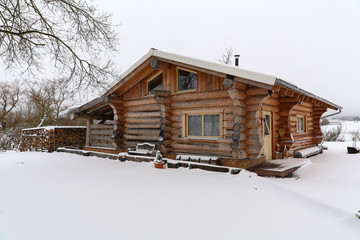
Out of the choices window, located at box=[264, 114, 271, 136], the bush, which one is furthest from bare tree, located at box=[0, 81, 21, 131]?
the bush

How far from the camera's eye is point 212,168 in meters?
7.27

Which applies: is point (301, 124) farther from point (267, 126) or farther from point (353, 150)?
point (267, 126)

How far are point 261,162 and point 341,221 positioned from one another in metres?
4.16

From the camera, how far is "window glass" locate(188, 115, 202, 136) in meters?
8.73

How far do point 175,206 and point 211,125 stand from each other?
4367 millimetres

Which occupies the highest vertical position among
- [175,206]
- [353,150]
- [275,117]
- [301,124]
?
[275,117]

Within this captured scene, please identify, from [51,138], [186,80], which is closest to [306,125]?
[186,80]

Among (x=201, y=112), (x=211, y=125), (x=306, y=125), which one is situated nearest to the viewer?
(x=211, y=125)

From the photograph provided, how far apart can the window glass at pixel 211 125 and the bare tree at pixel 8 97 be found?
28361 mm

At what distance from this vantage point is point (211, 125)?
8.41 meters

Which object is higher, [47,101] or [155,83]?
[47,101]

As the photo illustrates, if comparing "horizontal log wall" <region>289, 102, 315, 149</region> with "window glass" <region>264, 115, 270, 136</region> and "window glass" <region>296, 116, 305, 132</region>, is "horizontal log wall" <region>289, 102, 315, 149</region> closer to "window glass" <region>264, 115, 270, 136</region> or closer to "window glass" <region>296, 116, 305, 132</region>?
"window glass" <region>296, 116, 305, 132</region>

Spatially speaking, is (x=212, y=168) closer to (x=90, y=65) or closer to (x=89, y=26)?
(x=90, y=65)

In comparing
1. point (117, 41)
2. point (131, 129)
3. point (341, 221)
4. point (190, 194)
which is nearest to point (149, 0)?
point (117, 41)
